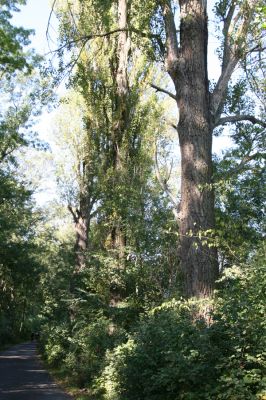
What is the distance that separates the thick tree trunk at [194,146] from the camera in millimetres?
7500

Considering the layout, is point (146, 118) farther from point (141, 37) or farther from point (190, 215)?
point (190, 215)

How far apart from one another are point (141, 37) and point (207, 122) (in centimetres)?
307

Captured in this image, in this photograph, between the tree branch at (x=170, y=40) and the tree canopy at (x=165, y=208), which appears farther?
the tree branch at (x=170, y=40)

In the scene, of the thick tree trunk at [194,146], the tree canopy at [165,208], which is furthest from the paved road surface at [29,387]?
the thick tree trunk at [194,146]

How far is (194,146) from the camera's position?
7.90m

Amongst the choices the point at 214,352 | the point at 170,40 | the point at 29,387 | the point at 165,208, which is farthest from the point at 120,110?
the point at 214,352

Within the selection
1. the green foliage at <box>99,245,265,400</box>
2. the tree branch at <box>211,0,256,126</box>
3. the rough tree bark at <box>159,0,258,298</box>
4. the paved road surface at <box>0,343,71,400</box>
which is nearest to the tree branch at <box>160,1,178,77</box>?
the rough tree bark at <box>159,0,258,298</box>

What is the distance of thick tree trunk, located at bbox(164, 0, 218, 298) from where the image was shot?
7.50m

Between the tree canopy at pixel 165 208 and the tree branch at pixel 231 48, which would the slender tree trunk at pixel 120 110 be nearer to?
the tree canopy at pixel 165 208

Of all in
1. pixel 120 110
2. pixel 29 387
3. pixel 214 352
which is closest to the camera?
pixel 214 352

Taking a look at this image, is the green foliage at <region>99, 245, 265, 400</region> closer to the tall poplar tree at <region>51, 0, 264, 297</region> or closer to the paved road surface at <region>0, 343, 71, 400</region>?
the tall poplar tree at <region>51, 0, 264, 297</region>

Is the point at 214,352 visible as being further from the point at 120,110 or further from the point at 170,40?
the point at 120,110

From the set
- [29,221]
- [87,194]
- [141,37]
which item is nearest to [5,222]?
[87,194]

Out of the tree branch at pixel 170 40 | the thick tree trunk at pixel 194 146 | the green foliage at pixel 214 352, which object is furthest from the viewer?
the tree branch at pixel 170 40
